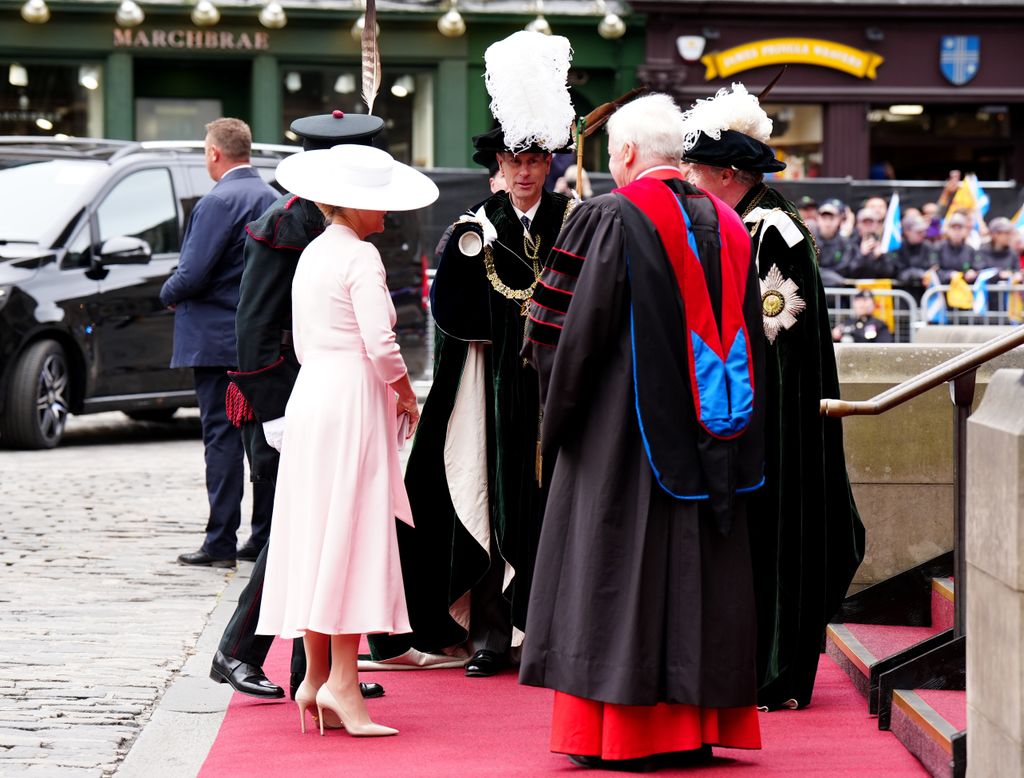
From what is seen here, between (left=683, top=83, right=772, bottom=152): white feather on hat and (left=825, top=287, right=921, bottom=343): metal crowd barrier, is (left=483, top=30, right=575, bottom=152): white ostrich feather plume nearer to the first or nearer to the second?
(left=683, top=83, right=772, bottom=152): white feather on hat

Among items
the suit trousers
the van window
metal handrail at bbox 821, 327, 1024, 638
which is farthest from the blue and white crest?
metal handrail at bbox 821, 327, 1024, 638

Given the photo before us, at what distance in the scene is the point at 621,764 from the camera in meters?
5.26

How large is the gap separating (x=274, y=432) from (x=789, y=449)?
1.87 metres

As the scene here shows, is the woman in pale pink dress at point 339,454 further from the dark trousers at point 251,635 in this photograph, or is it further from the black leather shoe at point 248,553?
the black leather shoe at point 248,553

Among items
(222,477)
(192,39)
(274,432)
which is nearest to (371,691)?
(274,432)

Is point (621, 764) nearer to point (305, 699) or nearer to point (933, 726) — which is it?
point (933, 726)

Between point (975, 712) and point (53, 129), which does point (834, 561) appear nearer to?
point (975, 712)

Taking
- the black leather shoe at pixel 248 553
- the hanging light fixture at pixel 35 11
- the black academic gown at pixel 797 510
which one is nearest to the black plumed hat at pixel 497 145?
the black academic gown at pixel 797 510

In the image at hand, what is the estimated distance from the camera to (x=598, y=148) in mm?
24500

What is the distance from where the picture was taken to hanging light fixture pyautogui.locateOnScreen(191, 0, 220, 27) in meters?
22.3

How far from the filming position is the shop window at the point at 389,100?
23703mm

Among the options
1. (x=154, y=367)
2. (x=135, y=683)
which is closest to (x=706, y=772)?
(x=135, y=683)

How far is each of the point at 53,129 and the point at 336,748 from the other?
62.7 ft

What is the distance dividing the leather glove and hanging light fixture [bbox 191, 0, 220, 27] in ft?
54.7
